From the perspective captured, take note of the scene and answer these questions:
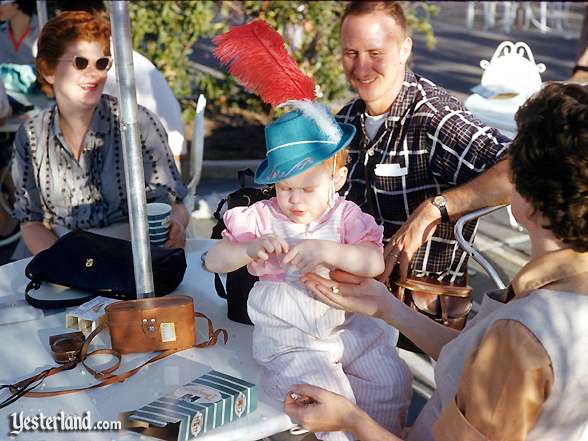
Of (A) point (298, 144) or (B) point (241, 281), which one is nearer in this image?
(A) point (298, 144)

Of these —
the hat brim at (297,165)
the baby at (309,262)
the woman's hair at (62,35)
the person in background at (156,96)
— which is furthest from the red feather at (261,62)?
the person in background at (156,96)

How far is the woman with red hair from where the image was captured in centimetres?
287

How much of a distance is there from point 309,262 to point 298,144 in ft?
0.93

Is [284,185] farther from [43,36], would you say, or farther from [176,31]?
[176,31]

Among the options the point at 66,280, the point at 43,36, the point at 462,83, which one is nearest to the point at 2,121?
the point at 43,36

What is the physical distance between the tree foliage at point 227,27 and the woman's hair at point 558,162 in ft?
16.3

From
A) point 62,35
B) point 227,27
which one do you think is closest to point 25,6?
point 227,27

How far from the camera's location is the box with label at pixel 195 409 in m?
1.60

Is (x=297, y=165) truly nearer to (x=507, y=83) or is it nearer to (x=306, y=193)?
(x=306, y=193)

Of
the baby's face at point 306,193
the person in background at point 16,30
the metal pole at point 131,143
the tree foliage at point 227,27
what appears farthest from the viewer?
the tree foliage at point 227,27

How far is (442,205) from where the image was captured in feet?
8.63

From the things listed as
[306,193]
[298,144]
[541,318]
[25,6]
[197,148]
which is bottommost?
[197,148]

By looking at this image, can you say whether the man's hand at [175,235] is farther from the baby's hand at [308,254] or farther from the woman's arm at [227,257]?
the baby's hand at [308,254]

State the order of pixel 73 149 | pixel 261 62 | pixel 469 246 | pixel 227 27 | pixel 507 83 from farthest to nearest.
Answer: pixel 227 27 → pixel 507 83 → pixel 73 149 → pixel 469 246 → pixel 261 62
